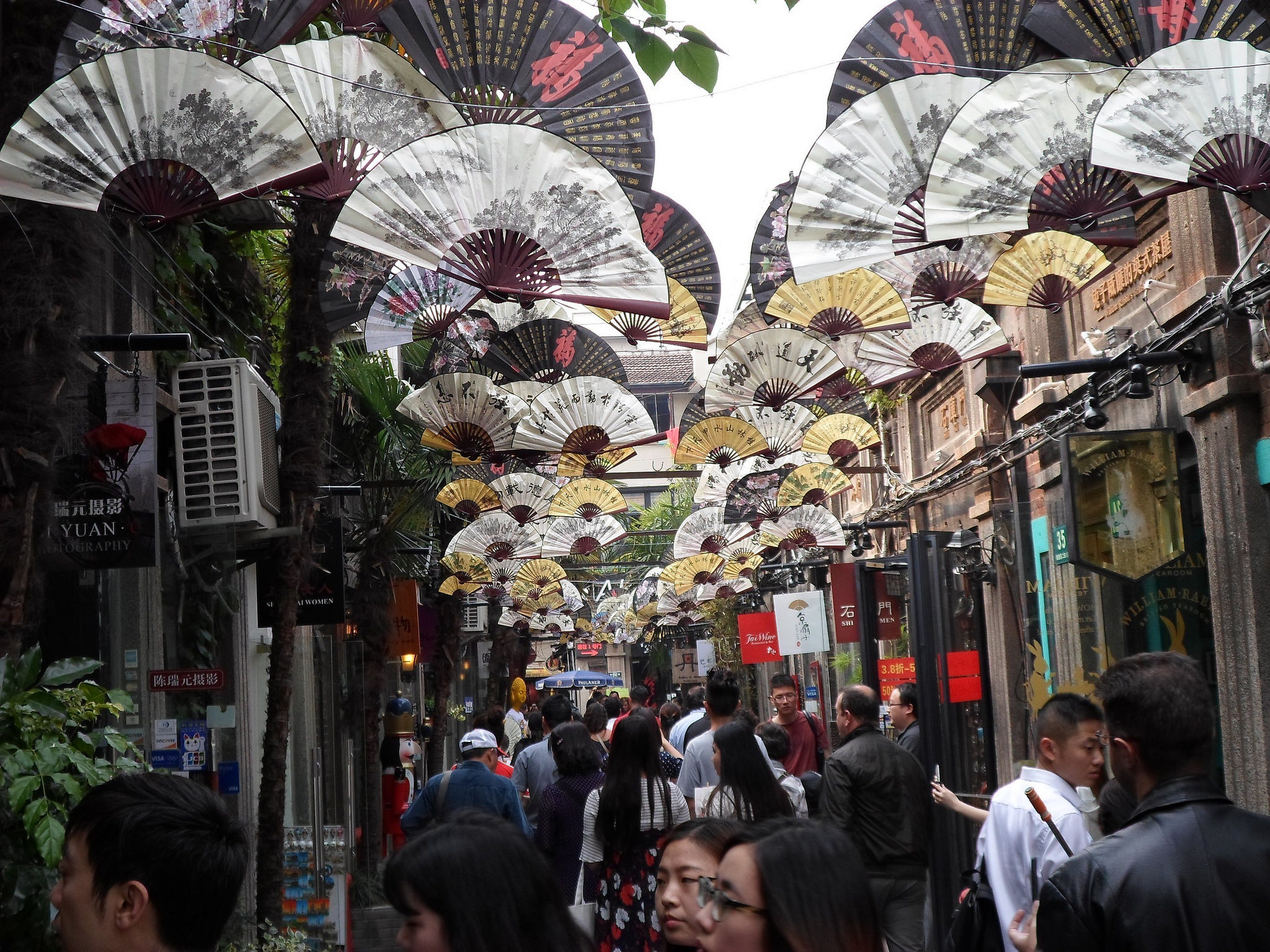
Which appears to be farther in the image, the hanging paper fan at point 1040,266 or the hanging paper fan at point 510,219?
the hanging paper fan at point 1040,266

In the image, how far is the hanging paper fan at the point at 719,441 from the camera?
14.7 meters

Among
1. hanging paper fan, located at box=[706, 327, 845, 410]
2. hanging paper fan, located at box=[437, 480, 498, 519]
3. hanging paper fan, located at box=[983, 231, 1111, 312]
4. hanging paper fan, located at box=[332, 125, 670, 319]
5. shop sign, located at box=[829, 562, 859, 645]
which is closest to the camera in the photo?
hanging paper fan, located at box=[332, 125, 670, 319]

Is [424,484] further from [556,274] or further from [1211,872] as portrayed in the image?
[1211,872]

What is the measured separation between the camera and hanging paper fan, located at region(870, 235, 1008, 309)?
9.85 m

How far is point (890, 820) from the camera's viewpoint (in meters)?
8.29

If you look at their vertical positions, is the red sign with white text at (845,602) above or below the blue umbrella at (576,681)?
above

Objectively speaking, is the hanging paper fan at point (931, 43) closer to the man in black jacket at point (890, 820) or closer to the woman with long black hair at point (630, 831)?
the woman with long black hair at point (630, 831)

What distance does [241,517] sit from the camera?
10484 mm

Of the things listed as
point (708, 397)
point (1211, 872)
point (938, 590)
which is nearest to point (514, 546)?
point (938, 590)

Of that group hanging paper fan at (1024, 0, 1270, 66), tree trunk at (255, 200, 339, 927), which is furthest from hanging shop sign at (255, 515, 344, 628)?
hanging paper fan at (1024, 0, 1270, 66)

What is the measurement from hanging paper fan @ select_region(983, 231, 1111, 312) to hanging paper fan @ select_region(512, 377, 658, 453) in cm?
431

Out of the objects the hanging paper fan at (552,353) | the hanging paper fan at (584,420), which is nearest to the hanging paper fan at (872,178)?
the hanging paper fan at (552,353)

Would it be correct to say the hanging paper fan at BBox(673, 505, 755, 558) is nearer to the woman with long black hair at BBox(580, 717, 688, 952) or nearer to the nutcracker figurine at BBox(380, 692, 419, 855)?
the nutcracker figurine at BBox(380, 692, 419, 855)

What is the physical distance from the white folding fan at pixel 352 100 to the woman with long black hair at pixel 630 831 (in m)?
3.46
